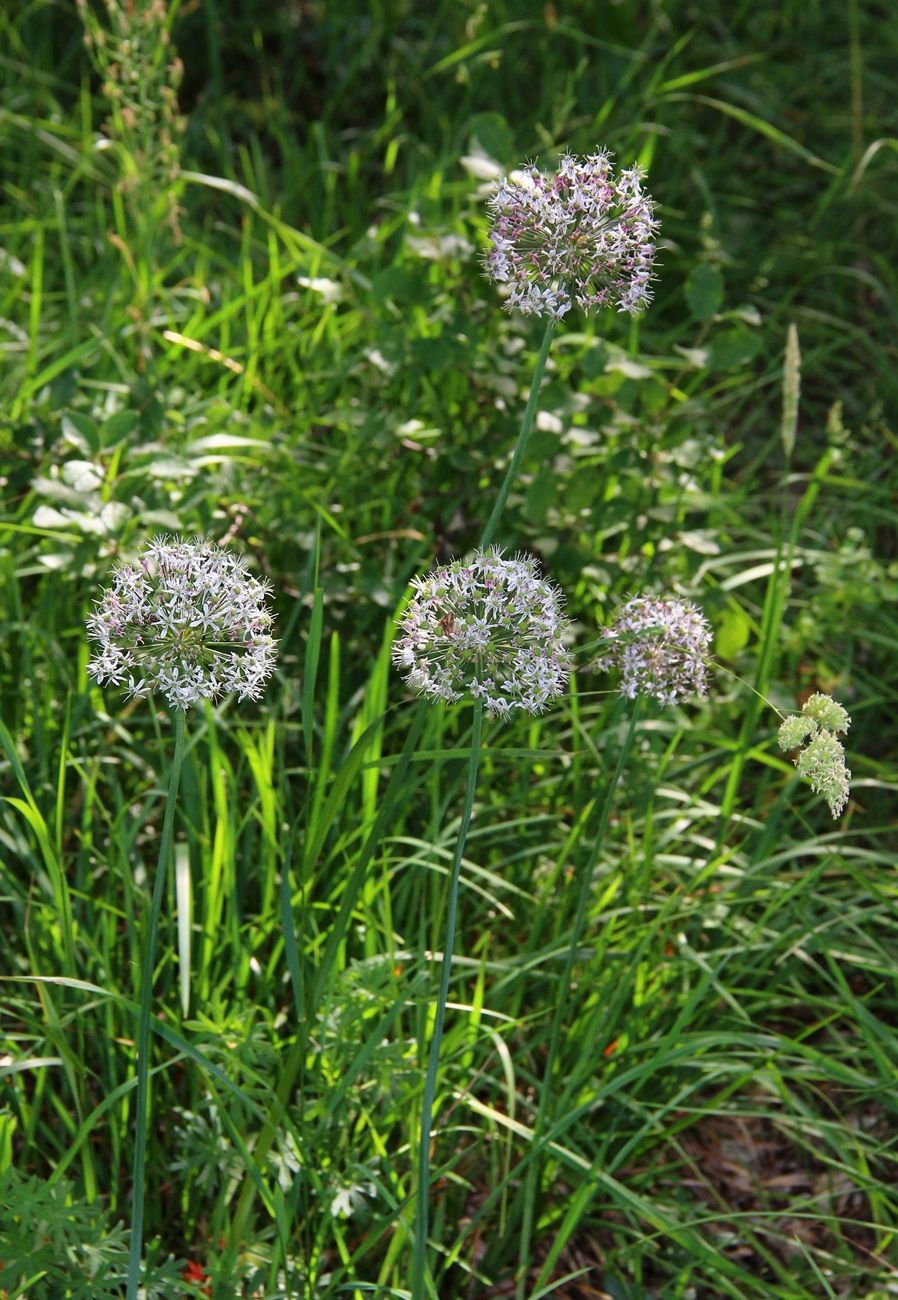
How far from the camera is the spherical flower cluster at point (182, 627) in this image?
4.55 ft

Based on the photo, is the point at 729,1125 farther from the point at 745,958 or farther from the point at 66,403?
the point at 66,403

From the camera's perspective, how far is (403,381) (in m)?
3.25

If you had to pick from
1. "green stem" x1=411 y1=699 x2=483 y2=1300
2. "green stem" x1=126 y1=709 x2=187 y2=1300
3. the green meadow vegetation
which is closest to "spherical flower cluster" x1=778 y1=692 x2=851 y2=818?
the green meadow vegetation

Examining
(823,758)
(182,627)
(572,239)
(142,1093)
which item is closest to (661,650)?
(823,758)

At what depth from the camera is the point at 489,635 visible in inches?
56.1

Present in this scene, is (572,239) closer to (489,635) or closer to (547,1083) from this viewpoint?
(489,635)

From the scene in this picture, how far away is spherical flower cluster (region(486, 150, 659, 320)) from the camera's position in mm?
1494

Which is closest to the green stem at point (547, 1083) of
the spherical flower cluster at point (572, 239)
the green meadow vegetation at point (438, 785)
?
the green meadow vegetation at point (438, 785)

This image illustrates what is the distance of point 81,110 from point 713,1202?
403cm

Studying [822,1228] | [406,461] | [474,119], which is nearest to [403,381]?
[406,461]

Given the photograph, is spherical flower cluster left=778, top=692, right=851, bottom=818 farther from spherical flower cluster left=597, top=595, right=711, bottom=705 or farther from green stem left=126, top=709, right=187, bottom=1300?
green stem left=126, top=709, right=187, bottom=1300

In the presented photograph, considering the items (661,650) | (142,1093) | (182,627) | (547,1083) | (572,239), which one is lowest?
(547,1083)

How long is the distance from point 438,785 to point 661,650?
867 mm

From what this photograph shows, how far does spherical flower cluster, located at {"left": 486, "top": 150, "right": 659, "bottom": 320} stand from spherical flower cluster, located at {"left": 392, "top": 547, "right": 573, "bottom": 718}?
13.2 inches
